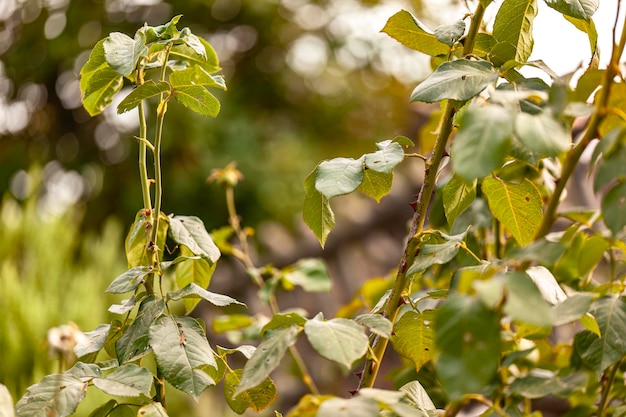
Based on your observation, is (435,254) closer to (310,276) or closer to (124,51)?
(124,51)

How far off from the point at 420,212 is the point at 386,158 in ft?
Answer: 0.18

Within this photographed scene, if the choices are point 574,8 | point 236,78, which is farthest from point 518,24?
point 236,78

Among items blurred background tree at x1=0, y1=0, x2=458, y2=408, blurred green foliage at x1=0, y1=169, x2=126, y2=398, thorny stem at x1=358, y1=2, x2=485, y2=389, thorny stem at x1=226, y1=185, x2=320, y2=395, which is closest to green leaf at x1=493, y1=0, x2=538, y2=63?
thorny stem at x1=358, y1=2, x2=485, y2=389

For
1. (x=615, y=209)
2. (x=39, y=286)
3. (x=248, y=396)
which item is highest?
(x=615, y=209)

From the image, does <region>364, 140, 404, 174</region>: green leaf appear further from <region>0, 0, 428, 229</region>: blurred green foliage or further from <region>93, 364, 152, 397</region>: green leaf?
<region>0, 0, 428, 229</region>: blurred green foliage

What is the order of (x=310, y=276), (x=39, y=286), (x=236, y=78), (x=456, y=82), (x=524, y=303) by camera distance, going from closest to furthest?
(x=524, y=303) → (x=456, y=82) → (x=310, y=276) → (x=39, y=286) → (x=236, y=78)

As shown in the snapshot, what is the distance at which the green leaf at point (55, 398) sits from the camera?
375mm

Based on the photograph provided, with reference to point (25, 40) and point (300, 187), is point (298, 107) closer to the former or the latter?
point (300, 187)

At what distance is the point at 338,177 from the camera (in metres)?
0.40

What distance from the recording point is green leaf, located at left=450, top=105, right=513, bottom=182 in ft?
0.94

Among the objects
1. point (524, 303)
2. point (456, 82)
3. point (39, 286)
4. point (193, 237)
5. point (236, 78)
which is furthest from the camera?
point (236, 78)

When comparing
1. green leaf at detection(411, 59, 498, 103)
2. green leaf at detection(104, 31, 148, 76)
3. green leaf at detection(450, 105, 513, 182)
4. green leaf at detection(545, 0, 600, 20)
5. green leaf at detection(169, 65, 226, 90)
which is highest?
green leaf at detection(545, 0, 600, 20)

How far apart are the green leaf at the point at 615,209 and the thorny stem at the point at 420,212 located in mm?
132

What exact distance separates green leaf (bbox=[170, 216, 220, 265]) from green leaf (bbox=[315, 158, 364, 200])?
0.10 metres
